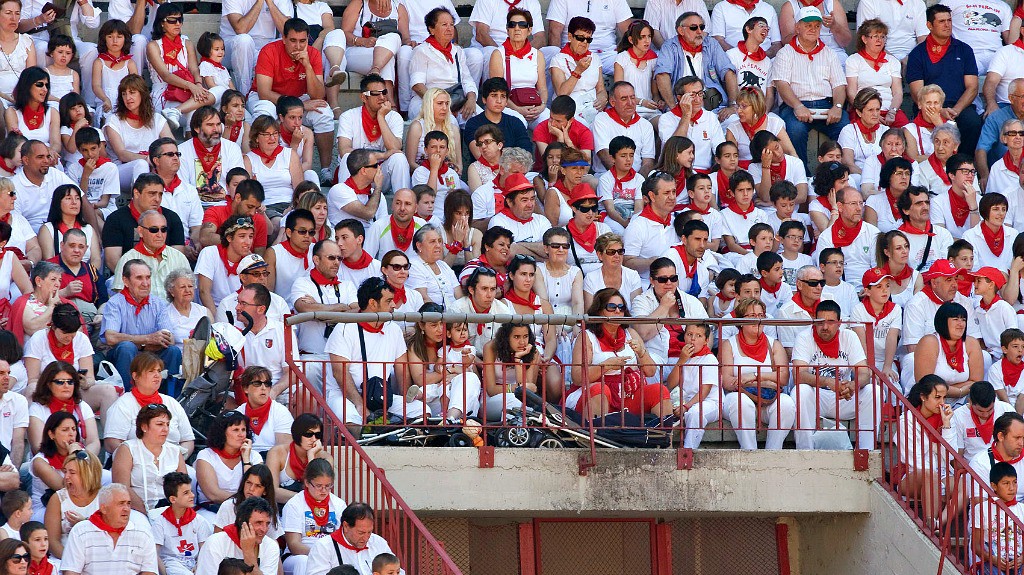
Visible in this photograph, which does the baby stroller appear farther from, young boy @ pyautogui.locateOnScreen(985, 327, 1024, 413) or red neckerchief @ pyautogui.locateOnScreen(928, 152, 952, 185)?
red neckerchief @ pyautogui.locateOnScreen(928, 152, 952, 185)

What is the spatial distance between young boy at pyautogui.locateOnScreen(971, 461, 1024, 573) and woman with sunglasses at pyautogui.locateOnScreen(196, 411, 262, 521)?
16.1 feet

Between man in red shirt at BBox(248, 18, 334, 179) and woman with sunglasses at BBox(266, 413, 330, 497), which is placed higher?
man in red shirt at BBox(248, 18, 334, 179)

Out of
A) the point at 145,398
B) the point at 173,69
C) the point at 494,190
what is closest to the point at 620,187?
the point at 494,190

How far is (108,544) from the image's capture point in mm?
10914

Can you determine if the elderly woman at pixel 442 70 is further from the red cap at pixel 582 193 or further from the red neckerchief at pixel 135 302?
the red neckerchief at pixel 135 302

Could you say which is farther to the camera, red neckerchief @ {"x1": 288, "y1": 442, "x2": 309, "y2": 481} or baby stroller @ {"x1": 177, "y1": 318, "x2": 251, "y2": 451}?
baby stroller @ {"x1": 177, "y1": 318, "x2": 251, "y2": 451}

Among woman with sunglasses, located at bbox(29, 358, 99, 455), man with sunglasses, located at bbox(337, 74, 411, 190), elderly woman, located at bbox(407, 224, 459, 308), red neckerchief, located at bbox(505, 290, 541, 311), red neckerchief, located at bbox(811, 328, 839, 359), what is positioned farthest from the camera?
man with sunglasses, located at bbox(337, 74, 411, 190)

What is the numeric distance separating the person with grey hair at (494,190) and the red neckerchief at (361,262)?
50.9 inches

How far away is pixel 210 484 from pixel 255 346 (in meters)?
1.41

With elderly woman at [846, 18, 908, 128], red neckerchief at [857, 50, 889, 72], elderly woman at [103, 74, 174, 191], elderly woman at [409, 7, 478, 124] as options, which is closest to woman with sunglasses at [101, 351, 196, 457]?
elderly woman at [103, 74, 174, 191]

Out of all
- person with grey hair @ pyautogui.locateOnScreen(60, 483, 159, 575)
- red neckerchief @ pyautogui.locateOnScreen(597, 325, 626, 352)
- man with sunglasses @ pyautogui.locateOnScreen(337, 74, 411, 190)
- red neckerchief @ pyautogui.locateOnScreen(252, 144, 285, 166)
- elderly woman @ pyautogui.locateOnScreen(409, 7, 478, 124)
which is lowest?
person with grey hair @ pyautogui.locateOnScreen(60, 483, 159, 575)

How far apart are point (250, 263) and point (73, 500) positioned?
9.23 ft

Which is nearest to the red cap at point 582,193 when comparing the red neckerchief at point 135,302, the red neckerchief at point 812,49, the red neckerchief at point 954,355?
the red neckerchief at point 954,355

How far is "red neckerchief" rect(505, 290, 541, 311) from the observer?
13.9m
